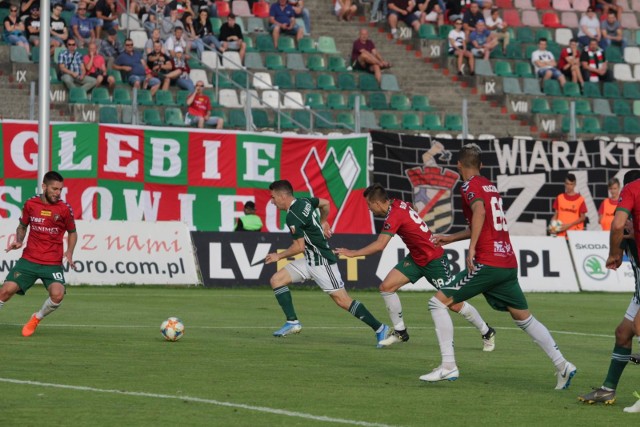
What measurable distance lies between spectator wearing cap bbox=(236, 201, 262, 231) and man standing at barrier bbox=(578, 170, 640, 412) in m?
17.6

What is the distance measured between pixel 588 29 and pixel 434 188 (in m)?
12.5

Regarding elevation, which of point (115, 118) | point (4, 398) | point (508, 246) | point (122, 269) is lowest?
point (122, 269)

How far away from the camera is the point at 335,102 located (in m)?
34.0

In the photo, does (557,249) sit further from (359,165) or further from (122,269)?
(122,269)

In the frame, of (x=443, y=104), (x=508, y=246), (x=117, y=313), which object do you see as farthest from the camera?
(x=443, y=104)

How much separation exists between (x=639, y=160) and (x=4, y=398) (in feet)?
82.0

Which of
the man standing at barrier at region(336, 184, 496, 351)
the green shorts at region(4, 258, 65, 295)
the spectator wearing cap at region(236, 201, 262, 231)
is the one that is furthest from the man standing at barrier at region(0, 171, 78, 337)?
the spectator wearing cap at region(236, 201, 262, 231)

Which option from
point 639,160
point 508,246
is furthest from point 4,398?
point 639,160

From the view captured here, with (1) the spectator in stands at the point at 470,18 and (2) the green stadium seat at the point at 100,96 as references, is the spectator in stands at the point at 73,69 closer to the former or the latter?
(2) the green stadium seat at the point at 100,96

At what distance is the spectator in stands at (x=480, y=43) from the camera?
37.9m

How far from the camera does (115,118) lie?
30.0 m

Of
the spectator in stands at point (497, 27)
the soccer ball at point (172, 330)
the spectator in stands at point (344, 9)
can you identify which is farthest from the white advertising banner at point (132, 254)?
the spectator in stands at point (497, 27)

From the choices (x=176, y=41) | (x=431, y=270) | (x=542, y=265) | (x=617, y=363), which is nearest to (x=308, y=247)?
(x=431, y=270)

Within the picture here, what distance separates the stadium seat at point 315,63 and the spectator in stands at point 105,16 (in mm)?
5822
